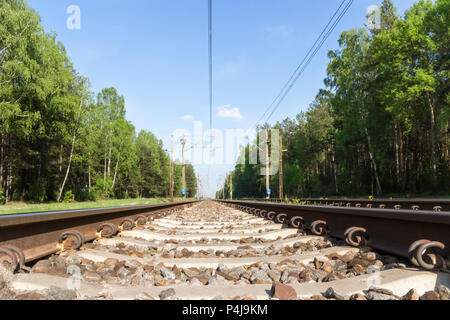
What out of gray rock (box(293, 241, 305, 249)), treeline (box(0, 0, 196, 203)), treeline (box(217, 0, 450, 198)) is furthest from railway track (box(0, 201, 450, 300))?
treeline (box(217, 0, 450, 198))

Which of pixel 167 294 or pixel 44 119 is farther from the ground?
pixel 44 119

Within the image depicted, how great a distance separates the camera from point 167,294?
1561mm

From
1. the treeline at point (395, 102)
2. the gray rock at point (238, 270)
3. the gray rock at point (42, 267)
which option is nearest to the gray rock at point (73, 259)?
the gray rock at point (42, 267)

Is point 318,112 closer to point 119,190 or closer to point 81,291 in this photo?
point 119,190

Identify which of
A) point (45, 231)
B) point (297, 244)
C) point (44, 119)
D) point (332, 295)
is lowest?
point (297, 244)

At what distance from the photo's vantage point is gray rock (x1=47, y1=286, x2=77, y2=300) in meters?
1.49

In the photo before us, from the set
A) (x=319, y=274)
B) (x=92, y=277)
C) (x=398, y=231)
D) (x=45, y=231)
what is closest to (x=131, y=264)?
(x=92, y=277)

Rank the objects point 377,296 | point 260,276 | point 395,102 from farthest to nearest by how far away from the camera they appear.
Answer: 1. point 395,102
2. point 260,276
3. point 377,296

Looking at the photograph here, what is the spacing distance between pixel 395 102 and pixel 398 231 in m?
23.8

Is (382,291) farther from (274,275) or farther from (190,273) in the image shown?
(190,273)
